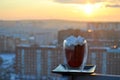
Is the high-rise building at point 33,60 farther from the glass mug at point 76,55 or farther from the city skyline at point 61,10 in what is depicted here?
the glass mug at point 76,55

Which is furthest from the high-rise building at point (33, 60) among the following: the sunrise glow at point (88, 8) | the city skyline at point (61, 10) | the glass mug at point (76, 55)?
the glass mug at point (76, 55)

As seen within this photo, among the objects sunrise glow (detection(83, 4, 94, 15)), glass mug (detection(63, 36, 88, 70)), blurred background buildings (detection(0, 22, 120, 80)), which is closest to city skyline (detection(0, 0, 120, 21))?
sunrise glow (detection(83, 4, 94, 15))

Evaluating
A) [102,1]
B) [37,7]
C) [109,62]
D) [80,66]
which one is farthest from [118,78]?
[37,7]

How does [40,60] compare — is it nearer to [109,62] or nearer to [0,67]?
[0,67]

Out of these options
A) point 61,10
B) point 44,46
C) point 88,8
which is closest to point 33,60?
point 44,46

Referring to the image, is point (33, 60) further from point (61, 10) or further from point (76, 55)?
point (76, 55)

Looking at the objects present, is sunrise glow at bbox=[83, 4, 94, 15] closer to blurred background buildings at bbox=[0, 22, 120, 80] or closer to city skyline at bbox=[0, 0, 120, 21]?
city skyline at bbox=[0, 0, 120, 21]
